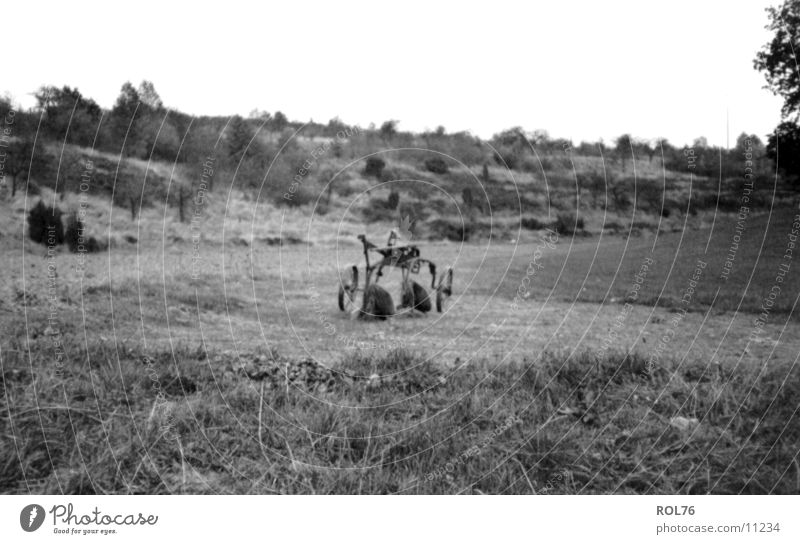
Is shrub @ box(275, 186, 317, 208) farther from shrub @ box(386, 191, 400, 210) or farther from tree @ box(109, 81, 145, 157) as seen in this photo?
tree @ box(109, 81, 145, 157)

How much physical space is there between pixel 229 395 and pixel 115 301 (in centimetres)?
256

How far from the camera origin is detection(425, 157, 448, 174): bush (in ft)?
20.6

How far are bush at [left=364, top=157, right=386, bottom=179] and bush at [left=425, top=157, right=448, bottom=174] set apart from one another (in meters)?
0.52

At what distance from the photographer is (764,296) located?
18.2ft

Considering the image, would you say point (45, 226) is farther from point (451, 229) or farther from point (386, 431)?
point (451, 229)

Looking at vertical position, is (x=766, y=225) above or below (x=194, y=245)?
above

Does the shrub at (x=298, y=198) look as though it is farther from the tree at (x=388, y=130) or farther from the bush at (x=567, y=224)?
the bush at (x=567, y=224)
